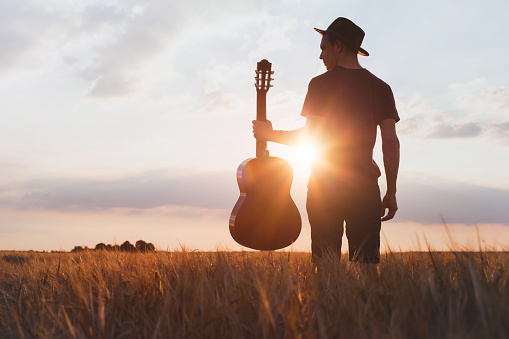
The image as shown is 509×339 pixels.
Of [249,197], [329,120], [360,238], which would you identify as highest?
[329,120]

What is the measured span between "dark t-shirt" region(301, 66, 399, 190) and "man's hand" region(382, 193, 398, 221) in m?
0.29

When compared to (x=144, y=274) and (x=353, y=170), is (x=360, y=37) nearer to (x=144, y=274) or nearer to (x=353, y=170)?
(x=353, y=170)

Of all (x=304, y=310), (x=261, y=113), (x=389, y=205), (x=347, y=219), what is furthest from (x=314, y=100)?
(x=304, y=310)

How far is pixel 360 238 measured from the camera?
11.9ft

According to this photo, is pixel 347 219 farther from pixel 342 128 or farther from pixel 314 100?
pixel 314 100

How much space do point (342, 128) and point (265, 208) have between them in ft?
4.42

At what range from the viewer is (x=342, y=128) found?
3619mm

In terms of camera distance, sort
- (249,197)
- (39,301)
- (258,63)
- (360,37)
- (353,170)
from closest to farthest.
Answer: (39,301), (353,170), (360,37), (249,197), (258,63)

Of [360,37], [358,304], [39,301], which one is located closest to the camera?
[358,304]

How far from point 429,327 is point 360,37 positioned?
2574mm

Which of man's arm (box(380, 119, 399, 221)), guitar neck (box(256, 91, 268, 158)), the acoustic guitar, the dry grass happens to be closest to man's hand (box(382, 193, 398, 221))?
man's arm (box(380, 119, 399, 221))

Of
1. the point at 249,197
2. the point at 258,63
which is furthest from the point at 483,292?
the point at 258,63

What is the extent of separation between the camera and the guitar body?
4488 millimetres

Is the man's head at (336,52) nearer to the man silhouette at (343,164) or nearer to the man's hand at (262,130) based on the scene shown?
the man silhouette at (343,164)
